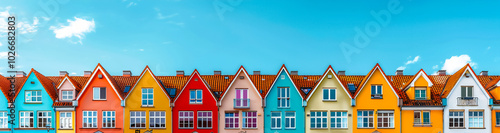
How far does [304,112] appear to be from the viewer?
53.8m

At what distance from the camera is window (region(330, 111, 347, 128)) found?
53.9m

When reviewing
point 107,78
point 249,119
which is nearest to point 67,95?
point 107,78

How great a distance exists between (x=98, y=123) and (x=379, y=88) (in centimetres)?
2964

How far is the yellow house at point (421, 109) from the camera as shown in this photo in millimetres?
53250

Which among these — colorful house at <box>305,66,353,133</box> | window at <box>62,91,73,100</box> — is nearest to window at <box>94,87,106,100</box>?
window at <box>62,91,73,100</box>

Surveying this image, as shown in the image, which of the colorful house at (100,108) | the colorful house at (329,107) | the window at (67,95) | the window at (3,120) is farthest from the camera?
the window at (67,95)

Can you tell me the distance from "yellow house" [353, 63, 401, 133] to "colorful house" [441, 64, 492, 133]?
17.1 feet

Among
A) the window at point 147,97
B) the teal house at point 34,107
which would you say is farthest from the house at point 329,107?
the teal house at point 34,107

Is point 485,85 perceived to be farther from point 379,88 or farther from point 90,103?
point 90,103

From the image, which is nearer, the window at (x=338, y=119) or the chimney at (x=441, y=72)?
the window at (x=338, y=119)

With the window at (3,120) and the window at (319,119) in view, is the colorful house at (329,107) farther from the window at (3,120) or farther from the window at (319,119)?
the window at (3,120)

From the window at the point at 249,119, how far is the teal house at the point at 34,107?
20027 millimetres

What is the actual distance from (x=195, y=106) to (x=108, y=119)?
9.27 metres

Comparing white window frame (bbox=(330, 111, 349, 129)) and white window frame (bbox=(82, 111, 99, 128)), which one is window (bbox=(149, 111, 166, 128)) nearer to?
white window frame (bbox=(82, 111, 99, 128))
